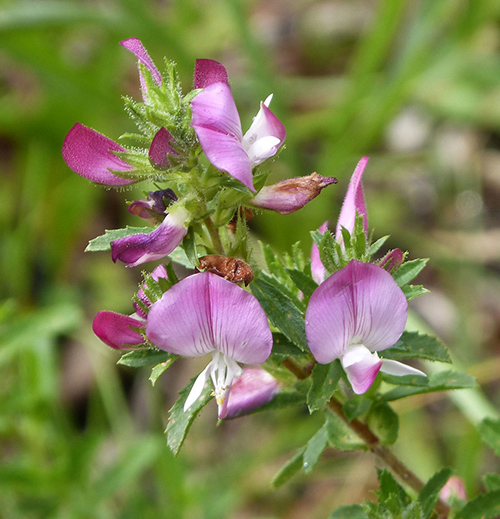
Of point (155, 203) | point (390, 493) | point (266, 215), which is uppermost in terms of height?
point (155, 203)

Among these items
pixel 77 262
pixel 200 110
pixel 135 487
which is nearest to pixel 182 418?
pixel 200 110

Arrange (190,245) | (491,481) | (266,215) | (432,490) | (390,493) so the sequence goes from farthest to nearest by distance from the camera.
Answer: (266,215) → (491,481) → (432,490) → (390,493) → (190,245)

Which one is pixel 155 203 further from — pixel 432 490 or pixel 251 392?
pixel 432 490

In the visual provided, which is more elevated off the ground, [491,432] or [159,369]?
[159,369]

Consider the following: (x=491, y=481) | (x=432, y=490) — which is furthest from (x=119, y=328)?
(x=491, y=481)

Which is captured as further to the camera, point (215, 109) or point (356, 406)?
point (356, 406)

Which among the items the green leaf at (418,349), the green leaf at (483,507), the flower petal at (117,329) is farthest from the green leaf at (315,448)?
the flower petal at (117,329)

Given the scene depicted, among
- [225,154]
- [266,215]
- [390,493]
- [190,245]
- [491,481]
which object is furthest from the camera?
[266,215]
